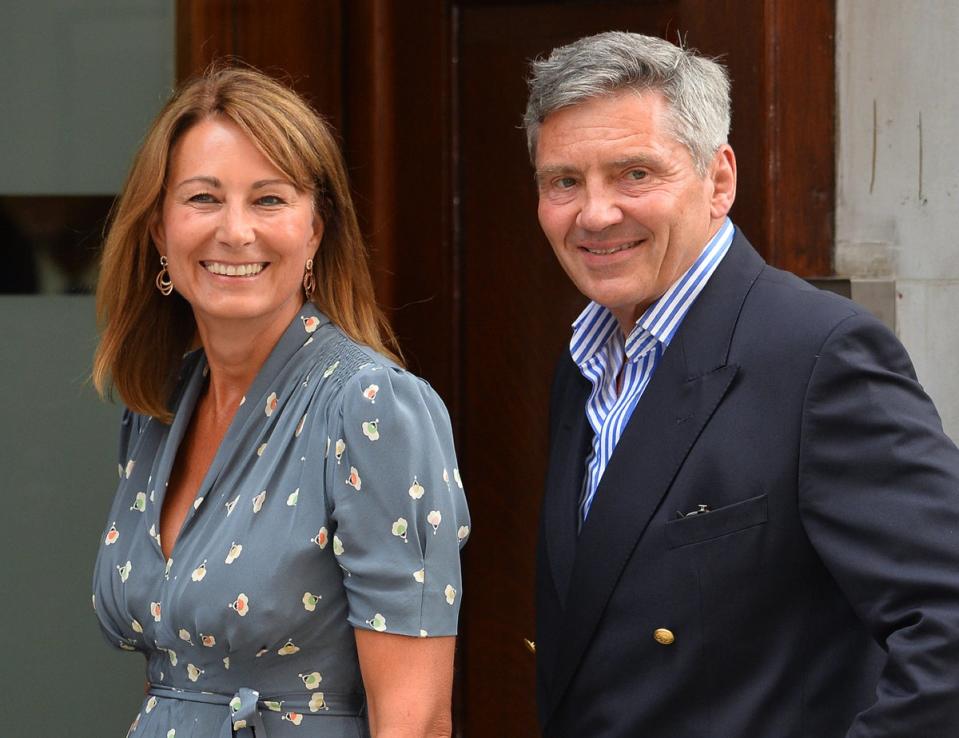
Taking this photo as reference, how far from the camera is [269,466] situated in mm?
2309

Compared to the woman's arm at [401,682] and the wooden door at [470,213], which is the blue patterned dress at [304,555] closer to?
the woman's arm at [401,682]

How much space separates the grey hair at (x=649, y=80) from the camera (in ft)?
7.33

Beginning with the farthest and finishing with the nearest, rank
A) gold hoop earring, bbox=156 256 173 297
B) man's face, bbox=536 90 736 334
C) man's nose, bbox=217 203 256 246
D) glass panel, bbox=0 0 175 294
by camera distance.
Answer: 1. glass panel, bbox=0 0 175 294
2. gold hoop earring, bbox=156 256 173 297
3. man's nose, bbox=217 203 256 246
4. man's face, bbox=536 90 736 334

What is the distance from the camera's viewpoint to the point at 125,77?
138 inches

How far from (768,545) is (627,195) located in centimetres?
61

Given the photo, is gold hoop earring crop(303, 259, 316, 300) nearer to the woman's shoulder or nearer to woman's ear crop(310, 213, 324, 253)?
woman's ear crop(310, 213, 324, 253)

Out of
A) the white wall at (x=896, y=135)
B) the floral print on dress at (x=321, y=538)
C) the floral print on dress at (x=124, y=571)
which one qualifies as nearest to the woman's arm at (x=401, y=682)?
the floral print on dress at (x=321, y=538)

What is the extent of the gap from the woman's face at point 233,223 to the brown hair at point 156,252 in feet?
0.08

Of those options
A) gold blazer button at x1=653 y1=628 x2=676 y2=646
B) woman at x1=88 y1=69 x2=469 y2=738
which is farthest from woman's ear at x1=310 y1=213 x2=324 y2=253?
gold blazer button at x1=653 y1=628 x2=676 y2=646

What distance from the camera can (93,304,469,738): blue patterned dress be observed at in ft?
7.16

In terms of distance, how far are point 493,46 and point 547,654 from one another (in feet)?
6.17

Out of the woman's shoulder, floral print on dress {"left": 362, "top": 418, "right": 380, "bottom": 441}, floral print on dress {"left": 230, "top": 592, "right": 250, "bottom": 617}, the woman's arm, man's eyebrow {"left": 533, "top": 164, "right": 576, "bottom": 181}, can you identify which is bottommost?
the woman's arm

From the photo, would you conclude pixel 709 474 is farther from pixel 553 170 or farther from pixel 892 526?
pixel 553 170

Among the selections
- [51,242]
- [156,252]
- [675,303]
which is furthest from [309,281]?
[51,242]
